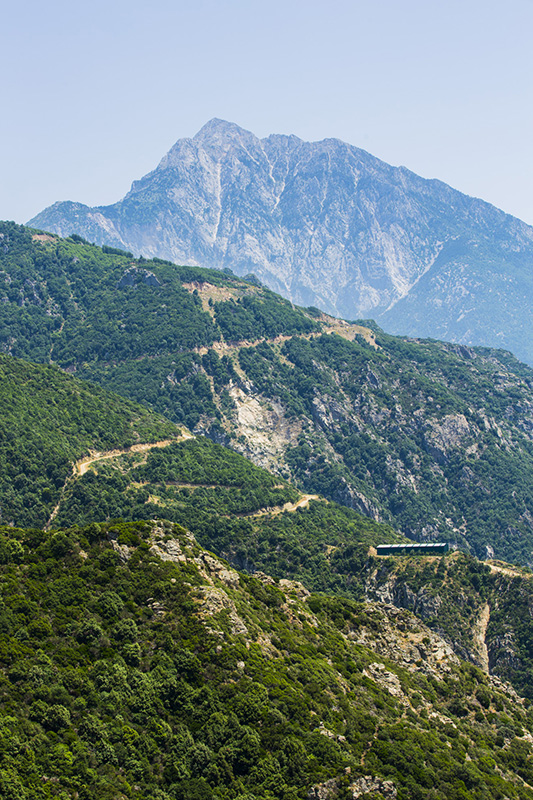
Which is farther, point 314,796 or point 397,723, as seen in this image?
point 397,723

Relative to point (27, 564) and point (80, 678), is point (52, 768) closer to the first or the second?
point (80, 678)

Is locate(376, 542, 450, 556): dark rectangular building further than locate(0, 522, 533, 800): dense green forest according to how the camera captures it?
Yes

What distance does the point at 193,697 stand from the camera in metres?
81.2

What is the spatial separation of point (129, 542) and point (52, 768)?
3585 centimetres

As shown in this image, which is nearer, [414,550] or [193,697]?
[193,697]

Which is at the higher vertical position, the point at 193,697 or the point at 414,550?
the point at 414,550

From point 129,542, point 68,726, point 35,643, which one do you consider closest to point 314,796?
point 68,726

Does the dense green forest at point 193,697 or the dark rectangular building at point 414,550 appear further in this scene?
the dark rectangular building at point 414,550

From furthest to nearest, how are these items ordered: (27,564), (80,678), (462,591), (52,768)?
(462,591) → (27,564) → (80,678) → (52,768)

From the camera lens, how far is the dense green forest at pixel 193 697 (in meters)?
71.6

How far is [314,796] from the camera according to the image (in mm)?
75250

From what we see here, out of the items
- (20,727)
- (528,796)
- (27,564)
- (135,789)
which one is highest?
(27,564)

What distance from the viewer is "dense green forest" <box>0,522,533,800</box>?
71.6 meters

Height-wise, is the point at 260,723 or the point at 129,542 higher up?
the point at 129,542
